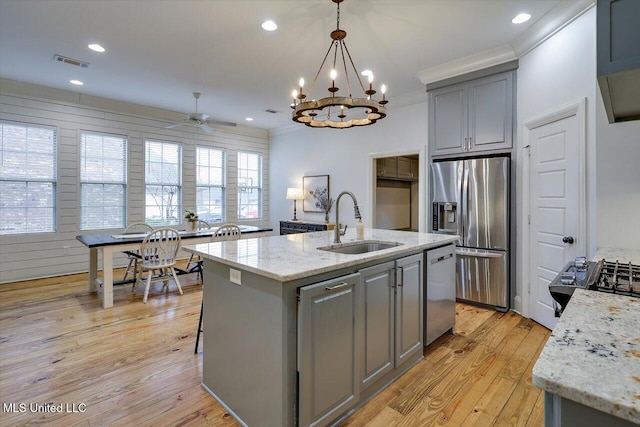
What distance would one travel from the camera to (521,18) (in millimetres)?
2949

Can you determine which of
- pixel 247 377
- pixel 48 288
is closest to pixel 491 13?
pixel 247 377

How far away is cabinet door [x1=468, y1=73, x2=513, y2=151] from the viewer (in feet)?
11.9

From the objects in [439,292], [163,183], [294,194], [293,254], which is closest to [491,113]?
[439,292]

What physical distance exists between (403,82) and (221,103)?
10.5 feet

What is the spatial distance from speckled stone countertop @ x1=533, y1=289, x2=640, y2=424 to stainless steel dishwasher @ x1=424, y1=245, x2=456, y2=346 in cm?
155

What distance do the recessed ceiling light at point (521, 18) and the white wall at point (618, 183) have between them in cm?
139

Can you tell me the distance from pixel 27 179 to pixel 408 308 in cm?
591

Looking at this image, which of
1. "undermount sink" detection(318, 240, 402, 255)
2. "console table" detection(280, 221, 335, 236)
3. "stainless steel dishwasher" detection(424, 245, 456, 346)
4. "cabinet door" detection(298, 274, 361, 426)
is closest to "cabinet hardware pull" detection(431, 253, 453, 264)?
"stainless steel dishwasher" detection(424, 245, 456, 346)

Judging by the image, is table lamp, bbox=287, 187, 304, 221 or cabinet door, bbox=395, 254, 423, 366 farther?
table lamp, bbox=287, 187, 304, 221

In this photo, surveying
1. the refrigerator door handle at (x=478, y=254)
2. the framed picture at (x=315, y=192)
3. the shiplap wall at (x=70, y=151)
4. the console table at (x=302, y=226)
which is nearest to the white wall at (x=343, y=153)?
the framed picture at (x=315, y=192)

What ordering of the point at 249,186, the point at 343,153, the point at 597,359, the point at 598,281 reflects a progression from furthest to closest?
the point at 249,186, the point at 343,153, the point at 598,281, the point at 597,359

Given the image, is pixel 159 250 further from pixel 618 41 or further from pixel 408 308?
pixel 618 41

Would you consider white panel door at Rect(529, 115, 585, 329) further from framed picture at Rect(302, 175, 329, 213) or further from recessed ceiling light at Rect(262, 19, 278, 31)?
framed picture at Rect(302, 175, 329, 213)

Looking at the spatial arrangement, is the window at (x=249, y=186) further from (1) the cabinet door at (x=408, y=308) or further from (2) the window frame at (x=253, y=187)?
(1) the cabinet door at (x=408, y=308)
